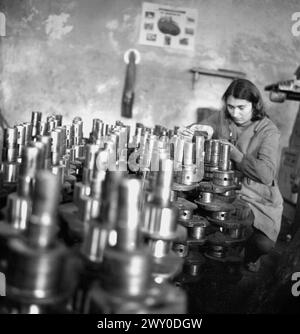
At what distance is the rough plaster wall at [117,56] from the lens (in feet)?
18.1

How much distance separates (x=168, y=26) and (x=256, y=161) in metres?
3.57

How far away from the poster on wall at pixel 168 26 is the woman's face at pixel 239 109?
116 inches

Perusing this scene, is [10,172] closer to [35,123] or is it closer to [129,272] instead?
[129,272]

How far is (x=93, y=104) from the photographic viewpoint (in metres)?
5.69

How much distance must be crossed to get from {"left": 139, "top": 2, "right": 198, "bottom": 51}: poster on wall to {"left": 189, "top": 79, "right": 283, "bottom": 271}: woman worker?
289 cm

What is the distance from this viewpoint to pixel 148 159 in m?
1.52

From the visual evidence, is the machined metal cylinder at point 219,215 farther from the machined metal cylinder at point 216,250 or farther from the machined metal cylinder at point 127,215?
the machined metal cylinder at point 127,215

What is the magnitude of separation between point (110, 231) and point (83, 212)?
167mm

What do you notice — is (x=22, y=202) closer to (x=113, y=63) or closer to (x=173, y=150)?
(x=173, y=150)

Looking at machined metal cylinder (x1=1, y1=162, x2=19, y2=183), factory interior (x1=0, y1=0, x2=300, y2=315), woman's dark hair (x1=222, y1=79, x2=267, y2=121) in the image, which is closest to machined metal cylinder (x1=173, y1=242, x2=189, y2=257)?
factory interior (x1=0, y1=0, x2=300, y2=315)

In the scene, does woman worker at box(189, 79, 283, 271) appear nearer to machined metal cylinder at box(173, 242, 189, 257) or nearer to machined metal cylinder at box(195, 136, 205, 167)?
machined metal cylinder at box(195, 136, 205, 167)

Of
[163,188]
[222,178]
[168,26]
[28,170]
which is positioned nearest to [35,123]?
[222,178]

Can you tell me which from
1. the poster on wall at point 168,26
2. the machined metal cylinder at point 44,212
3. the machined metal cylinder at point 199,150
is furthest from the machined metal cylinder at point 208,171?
the poster on wall at point 168,26

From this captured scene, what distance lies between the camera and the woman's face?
2.83m
